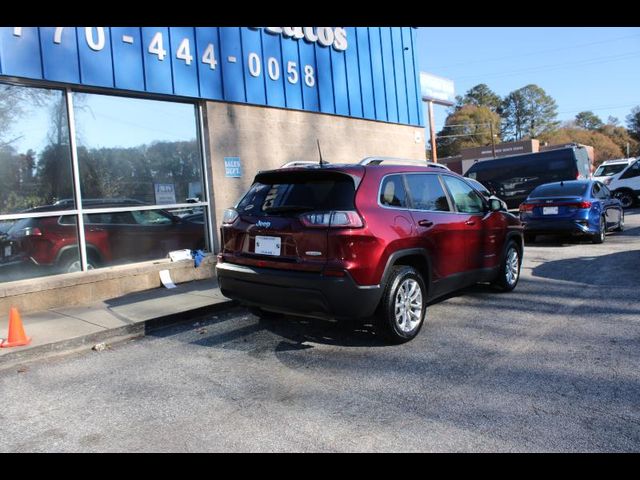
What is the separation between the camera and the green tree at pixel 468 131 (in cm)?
8788

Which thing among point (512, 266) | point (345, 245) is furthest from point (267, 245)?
point (512, 266)

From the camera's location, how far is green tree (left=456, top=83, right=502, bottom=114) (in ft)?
347

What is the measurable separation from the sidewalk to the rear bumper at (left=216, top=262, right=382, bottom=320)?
182 centimetres

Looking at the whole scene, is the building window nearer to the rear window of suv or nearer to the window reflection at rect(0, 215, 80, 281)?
the window reflection at rect(0, 215, 80, 281)

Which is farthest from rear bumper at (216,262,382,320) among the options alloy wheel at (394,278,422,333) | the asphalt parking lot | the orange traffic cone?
the orange traffic cone

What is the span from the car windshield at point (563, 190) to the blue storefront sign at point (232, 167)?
6786 mm

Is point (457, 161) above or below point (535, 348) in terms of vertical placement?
above

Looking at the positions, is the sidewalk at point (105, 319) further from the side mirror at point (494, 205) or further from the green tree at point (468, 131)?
the green tree at point (468, 131)

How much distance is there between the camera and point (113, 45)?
748cm
